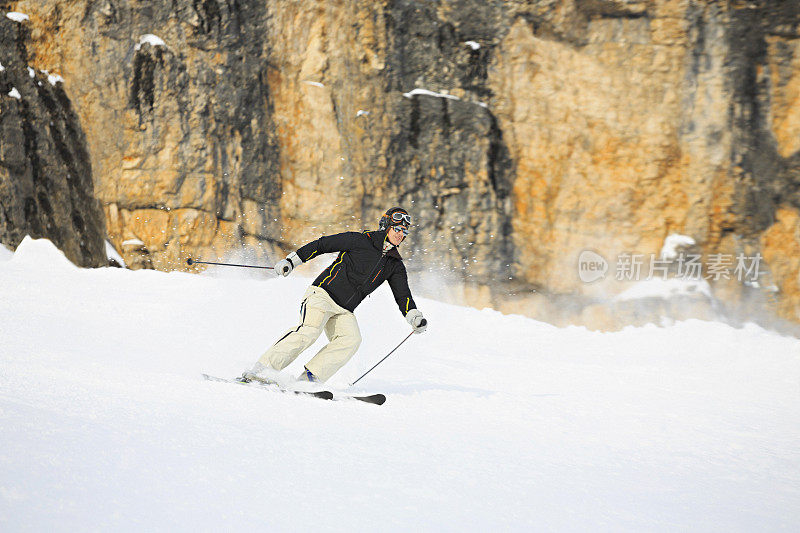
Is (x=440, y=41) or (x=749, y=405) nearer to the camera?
(x=749, y=405)

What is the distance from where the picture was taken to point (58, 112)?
1145 centimetres

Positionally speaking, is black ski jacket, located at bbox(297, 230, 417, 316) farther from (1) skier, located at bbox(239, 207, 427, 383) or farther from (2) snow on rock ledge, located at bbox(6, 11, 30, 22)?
(2) snow on rock ledge, located at bbox(6, 11, 30, 22)

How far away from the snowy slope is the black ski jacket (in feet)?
2.27

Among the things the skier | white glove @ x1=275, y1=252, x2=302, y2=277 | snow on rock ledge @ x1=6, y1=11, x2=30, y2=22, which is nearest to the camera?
white glove @ x1=275, y1=252, x2=302, y2=277

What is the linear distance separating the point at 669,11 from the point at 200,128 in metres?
8.95

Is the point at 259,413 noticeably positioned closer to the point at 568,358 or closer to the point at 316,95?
the point at 568,358

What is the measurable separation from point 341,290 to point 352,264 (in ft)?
0.63

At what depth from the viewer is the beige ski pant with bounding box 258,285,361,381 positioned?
3709mm

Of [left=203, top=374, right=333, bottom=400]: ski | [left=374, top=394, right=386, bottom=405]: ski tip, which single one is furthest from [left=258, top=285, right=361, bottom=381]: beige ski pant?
[left=374, top=394, right=386, bottom=405]: ski tip

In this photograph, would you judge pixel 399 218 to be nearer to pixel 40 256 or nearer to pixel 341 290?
pixel 341 290

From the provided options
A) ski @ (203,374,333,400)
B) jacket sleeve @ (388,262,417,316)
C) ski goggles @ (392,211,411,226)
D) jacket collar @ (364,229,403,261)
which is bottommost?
ski @ (203,374,333,400)

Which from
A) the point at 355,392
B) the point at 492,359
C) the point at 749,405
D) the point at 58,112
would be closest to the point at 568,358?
the point at 492,359

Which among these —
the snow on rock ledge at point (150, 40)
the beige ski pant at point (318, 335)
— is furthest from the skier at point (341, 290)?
the snow on rock ledge at point (150, 40)

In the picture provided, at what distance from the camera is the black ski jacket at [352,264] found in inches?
155
